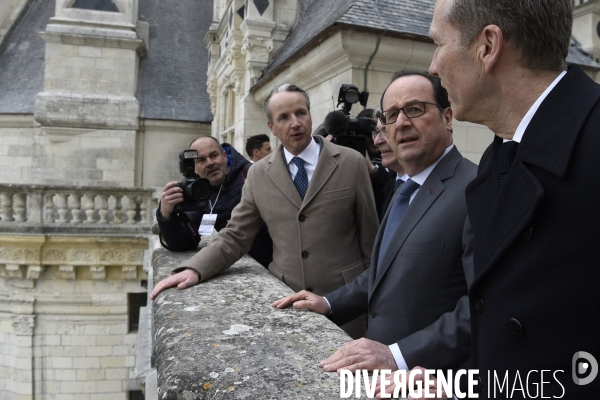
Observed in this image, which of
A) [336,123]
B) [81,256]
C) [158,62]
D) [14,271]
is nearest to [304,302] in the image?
[336,123]

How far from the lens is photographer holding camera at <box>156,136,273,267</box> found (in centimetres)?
234

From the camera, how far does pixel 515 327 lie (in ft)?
2.46

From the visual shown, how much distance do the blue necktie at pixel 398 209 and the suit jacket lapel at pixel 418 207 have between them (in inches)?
2.9

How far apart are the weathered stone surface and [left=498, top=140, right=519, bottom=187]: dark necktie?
50cm

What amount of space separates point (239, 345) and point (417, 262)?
1.62 feet

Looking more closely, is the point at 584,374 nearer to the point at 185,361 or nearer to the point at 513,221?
the point at 513,221

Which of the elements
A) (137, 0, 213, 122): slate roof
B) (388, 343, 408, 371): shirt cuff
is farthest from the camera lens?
(137, 0, 213, 122): slate roof

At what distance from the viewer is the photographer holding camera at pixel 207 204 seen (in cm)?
234

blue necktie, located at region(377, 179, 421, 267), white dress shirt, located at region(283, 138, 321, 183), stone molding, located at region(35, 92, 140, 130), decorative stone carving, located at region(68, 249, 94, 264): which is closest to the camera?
blue necktie, located at region(377, 179, 421, 267)

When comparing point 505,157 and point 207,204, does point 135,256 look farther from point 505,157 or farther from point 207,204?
point 505,157

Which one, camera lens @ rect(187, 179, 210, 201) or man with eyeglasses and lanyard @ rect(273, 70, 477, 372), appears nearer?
man with eyeglasses and lanyard @ rect(273, 70, 477, 372)

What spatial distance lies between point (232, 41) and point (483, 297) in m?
7.24

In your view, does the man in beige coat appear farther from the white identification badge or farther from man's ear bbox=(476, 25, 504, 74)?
man's ear bbox=(476, 25, 504, 74)

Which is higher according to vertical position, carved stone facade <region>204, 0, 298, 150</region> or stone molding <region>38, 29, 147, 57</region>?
stone molding <region>38, 29, 147, 57</region>
